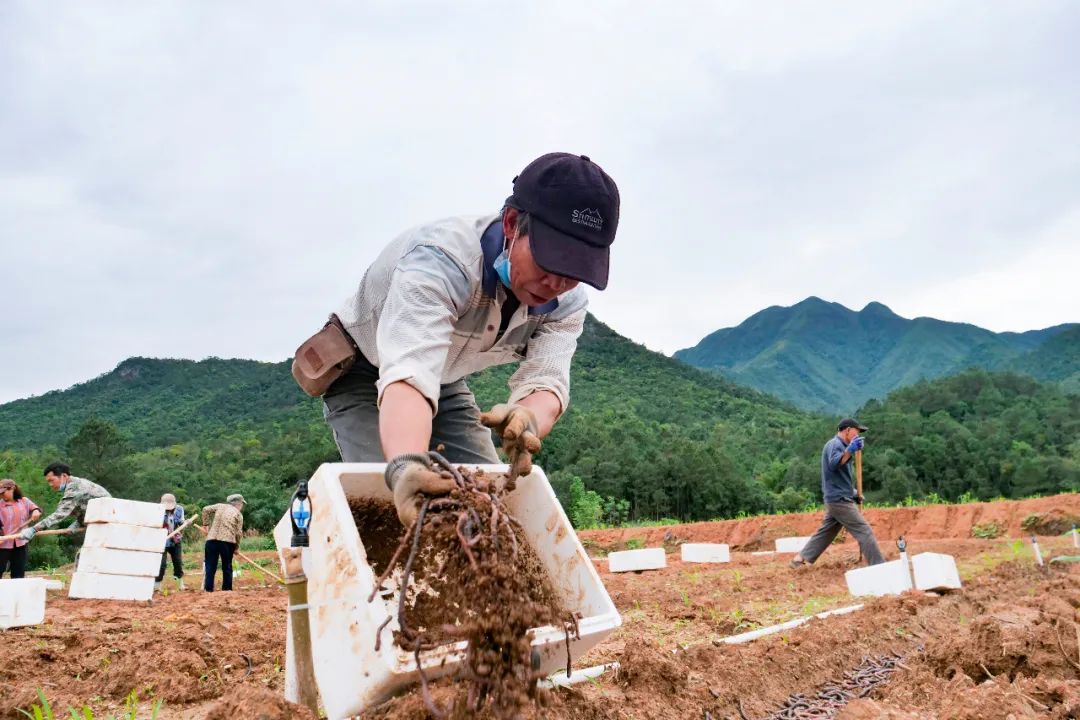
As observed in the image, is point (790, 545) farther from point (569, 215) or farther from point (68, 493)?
point (569, 215)

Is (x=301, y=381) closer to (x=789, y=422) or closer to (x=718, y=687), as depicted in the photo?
(x=718, y=687)

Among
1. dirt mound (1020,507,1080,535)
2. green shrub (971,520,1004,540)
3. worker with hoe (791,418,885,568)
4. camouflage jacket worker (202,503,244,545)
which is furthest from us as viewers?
green shrub (971,520,1004,540)

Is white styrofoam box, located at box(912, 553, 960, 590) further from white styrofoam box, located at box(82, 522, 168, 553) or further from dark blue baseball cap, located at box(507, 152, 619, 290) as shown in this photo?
white styrofoam box, located at box(82, 522, 168, 553)

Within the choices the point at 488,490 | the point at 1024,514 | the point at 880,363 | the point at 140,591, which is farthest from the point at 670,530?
the point at 880,363

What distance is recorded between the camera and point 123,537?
7.73 metres

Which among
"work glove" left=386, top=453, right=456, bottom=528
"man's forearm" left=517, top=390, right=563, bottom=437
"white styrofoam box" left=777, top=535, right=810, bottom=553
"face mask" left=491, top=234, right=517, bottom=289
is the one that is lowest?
"white styrofoam box" left=777, top=535, right=810, bottom=553

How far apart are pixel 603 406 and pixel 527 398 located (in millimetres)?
43648

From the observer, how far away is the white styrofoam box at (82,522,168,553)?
7.64 meters

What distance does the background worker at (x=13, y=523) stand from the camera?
782cm

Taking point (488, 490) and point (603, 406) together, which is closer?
point (488, 490)

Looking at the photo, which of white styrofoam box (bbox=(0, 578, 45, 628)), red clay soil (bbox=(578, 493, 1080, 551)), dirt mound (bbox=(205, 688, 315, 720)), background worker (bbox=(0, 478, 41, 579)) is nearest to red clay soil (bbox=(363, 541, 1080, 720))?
dirt mound (bbox=(205, 688, 315, 720))

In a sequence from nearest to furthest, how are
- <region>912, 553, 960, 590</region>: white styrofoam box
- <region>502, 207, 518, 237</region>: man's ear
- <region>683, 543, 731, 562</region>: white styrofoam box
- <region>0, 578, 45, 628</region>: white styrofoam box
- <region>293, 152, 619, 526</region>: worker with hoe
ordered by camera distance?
<region>293, 152, 619, 526</region>: worker with hoe < <region>502, 207, 518, 237</region>: man's ear < <region>0, 578, 45, 628</region>: white styrofoam box < <region>912, 553, 960, 590</region>: white styrofoam box < <region>683, 543, 731, 562</region>: white styrofoam box

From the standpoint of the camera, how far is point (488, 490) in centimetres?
182

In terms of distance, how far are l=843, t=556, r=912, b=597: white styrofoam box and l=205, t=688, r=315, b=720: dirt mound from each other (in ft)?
15.3
